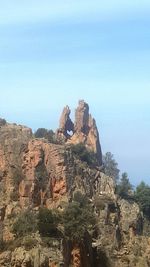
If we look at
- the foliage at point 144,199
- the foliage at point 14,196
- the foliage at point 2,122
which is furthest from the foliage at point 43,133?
the foliage at point 14,196

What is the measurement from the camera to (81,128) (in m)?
108

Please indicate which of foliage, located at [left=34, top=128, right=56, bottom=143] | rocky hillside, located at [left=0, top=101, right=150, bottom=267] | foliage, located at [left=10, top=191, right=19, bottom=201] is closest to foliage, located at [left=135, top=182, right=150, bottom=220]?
rocky hillside, located at [left=0, top=101, right=150, bottom=267]

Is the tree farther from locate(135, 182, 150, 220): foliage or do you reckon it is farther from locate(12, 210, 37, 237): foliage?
locate(12, 210, 37, 237): foliage

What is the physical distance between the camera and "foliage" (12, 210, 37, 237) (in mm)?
61625

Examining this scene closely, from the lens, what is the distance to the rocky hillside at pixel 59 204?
61938mm

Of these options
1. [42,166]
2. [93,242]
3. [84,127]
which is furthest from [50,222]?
[84,127]

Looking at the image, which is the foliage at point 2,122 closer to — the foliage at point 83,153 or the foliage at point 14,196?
the foliage at point 83,153

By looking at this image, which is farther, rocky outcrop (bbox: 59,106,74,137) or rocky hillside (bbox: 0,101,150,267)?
rocky outcrop (bbox: 59,106,74,137)

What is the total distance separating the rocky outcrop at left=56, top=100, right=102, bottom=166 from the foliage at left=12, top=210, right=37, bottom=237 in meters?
42.6

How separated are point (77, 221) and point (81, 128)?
44744mm

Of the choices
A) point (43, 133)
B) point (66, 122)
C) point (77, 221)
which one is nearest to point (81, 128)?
point (66, 122)

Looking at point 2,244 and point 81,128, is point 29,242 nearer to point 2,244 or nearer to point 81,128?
point 2,244

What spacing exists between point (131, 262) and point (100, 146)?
38.8 metres

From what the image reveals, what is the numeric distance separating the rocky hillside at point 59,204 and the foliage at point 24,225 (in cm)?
13
